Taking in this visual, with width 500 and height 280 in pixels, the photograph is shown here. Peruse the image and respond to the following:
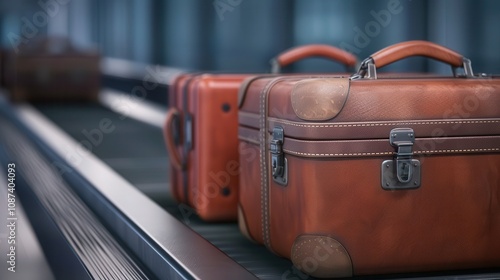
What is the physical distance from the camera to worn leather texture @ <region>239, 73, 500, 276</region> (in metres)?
2.25

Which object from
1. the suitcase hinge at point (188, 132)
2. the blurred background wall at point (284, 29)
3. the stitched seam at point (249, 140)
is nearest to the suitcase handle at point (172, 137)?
the suitcase hinge at point (188, 132)

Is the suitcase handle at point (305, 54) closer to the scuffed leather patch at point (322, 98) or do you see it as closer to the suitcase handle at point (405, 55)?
the suitcase handle at point (405, 55)

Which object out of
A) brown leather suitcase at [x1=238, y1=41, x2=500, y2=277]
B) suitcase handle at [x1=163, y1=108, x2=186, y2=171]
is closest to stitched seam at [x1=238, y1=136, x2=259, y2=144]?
brown leather suitcase at [x1=238, y1=41, x2=500, y2=277]

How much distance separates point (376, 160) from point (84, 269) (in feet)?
3.20

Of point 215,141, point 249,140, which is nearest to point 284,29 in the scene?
point 215,141

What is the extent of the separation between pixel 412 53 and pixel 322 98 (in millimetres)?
375

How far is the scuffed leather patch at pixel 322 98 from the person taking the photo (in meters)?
2.23

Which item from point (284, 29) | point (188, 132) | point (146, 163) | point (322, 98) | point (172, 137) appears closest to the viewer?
point (322, 98)

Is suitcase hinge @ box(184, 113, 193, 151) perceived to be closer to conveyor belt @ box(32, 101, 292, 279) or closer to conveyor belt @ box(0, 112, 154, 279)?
conveyor belt @ box(32, 101, 292, 279)

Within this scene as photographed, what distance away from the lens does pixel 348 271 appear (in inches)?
88.7

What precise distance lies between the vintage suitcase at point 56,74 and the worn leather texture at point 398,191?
10343 millimetres

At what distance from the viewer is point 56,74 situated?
1288cm

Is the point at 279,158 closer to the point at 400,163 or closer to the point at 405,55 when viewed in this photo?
the point at 400,163

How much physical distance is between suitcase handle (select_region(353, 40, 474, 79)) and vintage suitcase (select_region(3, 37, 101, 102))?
33.4 feet
